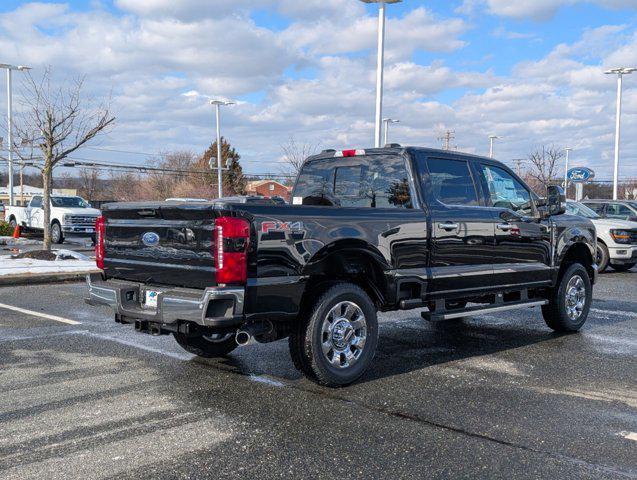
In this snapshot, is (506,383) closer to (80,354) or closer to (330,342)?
(330,342)

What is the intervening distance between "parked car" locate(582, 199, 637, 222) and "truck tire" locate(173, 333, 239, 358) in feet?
46.7

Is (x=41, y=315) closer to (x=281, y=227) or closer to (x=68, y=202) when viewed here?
(x=281, y=227)

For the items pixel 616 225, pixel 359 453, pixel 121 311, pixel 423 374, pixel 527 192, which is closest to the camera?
pixel 359 453

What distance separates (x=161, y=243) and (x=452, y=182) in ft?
10.0

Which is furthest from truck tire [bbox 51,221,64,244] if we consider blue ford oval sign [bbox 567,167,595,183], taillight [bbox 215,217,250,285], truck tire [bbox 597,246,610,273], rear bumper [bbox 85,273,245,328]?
blue ford oval sign [bbox 567,167,595,183]

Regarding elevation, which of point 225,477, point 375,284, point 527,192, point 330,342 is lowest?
point 225,477

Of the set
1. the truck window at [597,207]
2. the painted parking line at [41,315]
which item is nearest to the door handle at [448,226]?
the painted parking line at [41,315]

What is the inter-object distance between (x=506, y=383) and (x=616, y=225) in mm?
11542

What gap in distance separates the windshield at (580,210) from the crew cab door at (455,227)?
10.3 meters

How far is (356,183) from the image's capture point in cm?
689

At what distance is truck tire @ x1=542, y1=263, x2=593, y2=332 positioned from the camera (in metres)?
8.04

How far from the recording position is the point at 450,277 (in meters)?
6.59

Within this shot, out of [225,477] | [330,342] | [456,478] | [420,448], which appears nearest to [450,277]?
[330,342]

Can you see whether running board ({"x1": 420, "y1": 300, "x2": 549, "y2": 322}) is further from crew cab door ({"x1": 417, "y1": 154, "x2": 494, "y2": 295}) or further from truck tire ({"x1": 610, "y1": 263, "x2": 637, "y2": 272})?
truck tire ({"x1": 610, "y1": 263, "x2": 637, "y2": 272})
